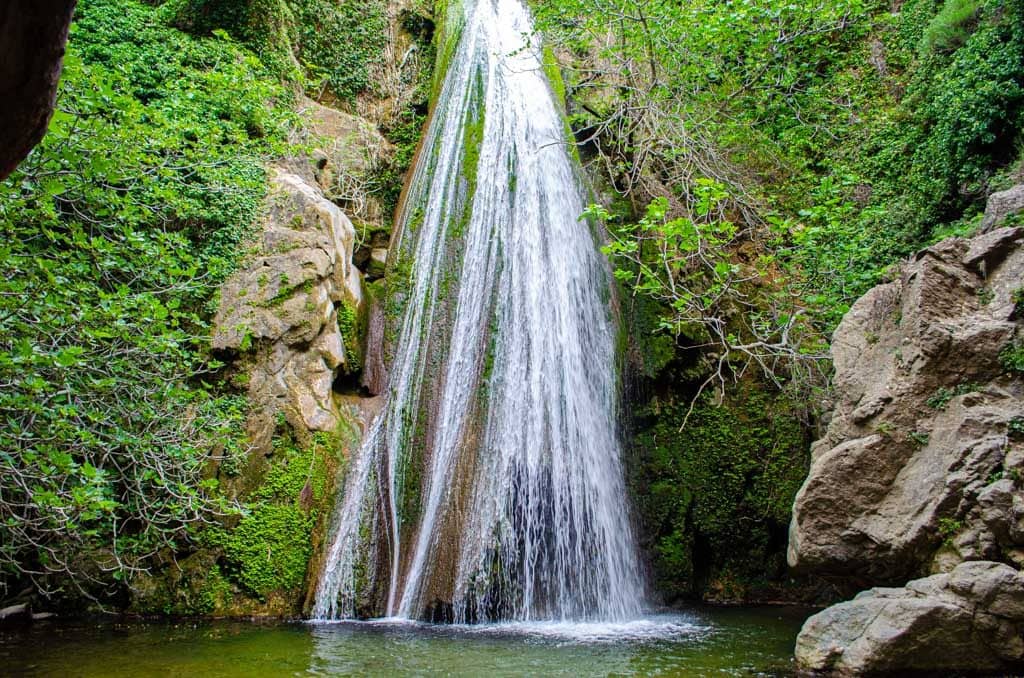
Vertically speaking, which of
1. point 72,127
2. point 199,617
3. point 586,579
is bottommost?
point 199,617

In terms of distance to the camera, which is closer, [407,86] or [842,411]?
[842,411]

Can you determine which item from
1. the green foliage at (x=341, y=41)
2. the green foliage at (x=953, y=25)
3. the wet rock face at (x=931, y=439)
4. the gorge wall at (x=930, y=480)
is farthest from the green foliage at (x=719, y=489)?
the green foliage at (x=341, y=41)

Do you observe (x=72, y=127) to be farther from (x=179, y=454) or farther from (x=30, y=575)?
(x=30, y=575)

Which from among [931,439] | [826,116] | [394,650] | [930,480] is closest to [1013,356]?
[931,439]

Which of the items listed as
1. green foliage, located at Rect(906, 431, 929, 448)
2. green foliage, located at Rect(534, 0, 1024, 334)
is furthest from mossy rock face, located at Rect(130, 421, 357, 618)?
green foliage, located at Rect(906, 431, 929, 448)

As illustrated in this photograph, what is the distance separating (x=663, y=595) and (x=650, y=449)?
2024mm

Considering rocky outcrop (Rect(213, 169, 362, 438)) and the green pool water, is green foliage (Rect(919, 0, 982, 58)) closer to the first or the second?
the green pool water

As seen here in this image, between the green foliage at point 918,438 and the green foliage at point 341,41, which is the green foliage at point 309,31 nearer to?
the green foliage at point 341,41

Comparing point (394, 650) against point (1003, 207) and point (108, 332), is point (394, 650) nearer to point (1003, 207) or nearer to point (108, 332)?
point (108, 332)

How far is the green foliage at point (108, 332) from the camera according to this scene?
16.9 feet

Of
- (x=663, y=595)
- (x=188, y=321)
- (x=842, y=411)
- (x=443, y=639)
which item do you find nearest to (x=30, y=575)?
(x=188, y=321)

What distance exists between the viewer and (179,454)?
22.1ft

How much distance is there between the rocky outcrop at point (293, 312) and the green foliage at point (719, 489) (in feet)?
15.0

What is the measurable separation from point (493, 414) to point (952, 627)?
550 centimetres
